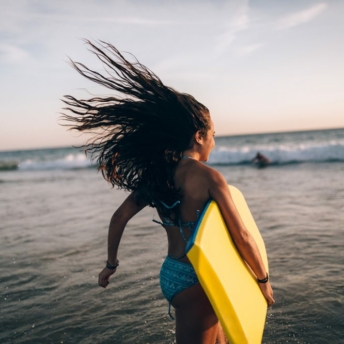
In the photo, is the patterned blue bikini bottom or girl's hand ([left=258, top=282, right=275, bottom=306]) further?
girl's hand ([left=258, top=282, right=275, bottom=306])

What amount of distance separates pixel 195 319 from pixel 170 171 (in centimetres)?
80

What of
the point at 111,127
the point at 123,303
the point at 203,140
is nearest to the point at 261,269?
the point at 203,140

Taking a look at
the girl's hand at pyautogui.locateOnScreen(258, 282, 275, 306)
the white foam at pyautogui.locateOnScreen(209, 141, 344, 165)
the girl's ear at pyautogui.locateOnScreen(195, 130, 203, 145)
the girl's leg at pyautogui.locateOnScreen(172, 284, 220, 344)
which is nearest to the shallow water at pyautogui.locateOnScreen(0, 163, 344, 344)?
the girl's hand at pyautogui.locateOnScreen(258, 282, 275, 306)

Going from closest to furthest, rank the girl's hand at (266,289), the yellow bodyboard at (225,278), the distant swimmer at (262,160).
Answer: the yellow bodyboard at (225,278), the girl's hand at (266,289), the distant swimmer at (262,160)

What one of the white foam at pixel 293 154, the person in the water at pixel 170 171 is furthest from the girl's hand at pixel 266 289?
the white foam at pixel 293 154

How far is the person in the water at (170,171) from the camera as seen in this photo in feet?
7.23

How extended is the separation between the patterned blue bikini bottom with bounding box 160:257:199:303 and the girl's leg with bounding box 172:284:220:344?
0.11ft

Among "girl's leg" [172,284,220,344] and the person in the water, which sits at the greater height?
the person in the water

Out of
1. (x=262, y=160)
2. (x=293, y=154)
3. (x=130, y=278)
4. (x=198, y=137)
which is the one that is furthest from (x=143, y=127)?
(x=293, y=154)

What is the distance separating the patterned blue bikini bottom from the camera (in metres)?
2.24

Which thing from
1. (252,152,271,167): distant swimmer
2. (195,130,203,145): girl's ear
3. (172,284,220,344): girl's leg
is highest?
(195,130,203,145): girl's ear

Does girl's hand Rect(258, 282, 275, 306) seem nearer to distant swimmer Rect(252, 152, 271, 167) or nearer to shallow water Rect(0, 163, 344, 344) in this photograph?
shallow water Rect(0, 163, 344, 344)

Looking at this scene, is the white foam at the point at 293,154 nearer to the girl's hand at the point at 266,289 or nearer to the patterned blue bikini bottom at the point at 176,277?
the girl's hand at the point at 266,289

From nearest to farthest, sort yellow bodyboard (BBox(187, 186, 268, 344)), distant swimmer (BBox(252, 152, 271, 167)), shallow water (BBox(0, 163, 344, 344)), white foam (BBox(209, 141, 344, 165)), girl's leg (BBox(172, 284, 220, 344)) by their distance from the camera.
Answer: yellow bodyboard (BBox(187, 186, 268, 344)) → girl's leg (BBox(172, 284, 220, 344)) → shallow water (BBox(0, 163, 344, 344)) → white foam (BBox(209, 141, 344, 165)) → distant swimmer (BBox(252, 152, 271, 167))
